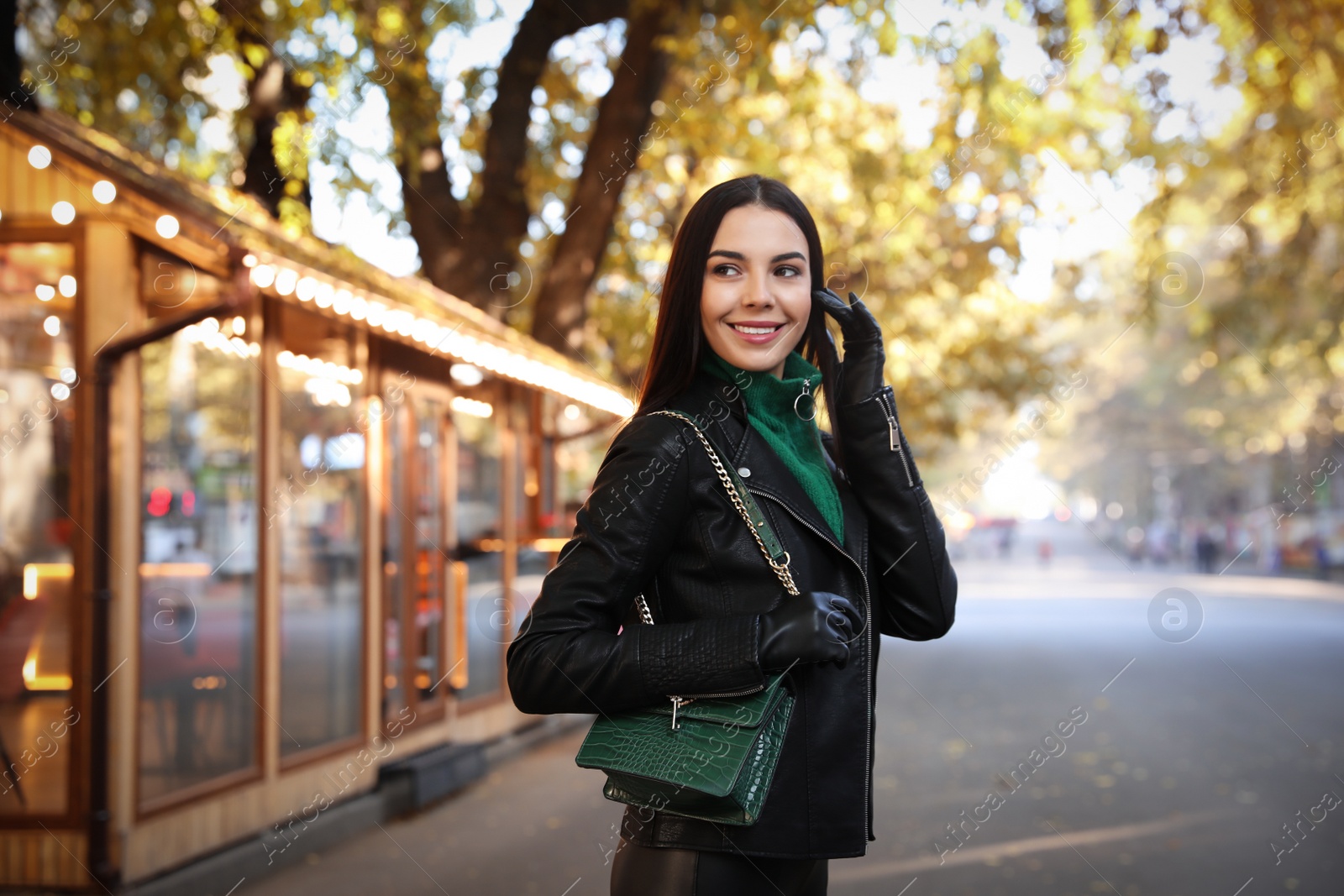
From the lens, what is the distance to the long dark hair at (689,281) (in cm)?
197

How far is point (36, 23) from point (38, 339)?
5970mm

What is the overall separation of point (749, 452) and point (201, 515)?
567 cm

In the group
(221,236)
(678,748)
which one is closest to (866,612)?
(678,748)

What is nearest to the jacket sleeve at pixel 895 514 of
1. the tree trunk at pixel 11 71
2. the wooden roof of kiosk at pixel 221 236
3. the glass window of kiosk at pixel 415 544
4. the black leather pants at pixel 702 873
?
the black leather pants at pixel 702 873

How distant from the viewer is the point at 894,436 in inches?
78.5

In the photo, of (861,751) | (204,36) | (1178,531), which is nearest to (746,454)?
(861,751)

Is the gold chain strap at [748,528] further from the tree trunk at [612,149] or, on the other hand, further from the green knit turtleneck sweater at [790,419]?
the tree trunk at [612,149]

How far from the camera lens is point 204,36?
9.33 meters

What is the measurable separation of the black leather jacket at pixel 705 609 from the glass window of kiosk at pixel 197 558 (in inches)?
188

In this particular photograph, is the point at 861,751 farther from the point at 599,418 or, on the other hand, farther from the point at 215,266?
the point at 599,418

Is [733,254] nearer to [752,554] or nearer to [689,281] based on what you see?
[689,281]

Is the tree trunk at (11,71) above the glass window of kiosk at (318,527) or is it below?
above

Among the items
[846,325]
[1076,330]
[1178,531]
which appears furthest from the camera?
[1076,330]

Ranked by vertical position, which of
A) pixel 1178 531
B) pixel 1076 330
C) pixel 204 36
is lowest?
pixel 1178 531
